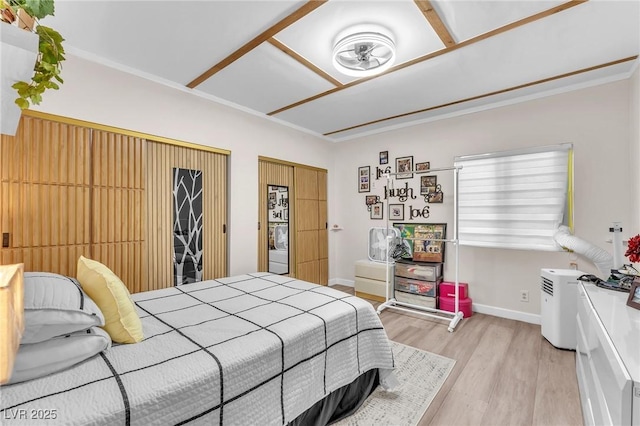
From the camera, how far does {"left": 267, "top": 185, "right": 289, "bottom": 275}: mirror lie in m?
4.05

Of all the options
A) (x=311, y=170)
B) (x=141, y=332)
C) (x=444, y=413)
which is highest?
(x=311, y=170)

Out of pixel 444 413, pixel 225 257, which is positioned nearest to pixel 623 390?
pixel 444 413

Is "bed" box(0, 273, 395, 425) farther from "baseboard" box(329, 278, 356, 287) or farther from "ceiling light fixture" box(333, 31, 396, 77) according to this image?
"baseboard" box(329, 278, 356, 287)

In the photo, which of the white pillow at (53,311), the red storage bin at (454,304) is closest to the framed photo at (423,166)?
the red storage bin at (454,304)

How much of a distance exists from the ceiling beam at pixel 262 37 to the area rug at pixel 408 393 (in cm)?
264

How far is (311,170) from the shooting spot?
472cm

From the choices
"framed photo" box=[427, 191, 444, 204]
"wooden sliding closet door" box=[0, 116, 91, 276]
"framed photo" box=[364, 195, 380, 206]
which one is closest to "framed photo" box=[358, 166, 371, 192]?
"framed photo" box=[364, 195, 380, 206]

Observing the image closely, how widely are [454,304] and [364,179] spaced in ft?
7.54

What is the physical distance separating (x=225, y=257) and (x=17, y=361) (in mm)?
2431

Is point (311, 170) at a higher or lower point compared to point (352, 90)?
lower

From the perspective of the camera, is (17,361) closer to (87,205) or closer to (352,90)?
(87,205)

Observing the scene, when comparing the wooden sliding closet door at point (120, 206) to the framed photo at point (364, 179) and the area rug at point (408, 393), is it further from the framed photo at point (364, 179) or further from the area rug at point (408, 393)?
the framed photo at point (364, 179)

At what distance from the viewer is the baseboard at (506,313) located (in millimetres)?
3225

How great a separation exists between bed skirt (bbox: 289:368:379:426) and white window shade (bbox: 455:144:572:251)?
7.41ft
